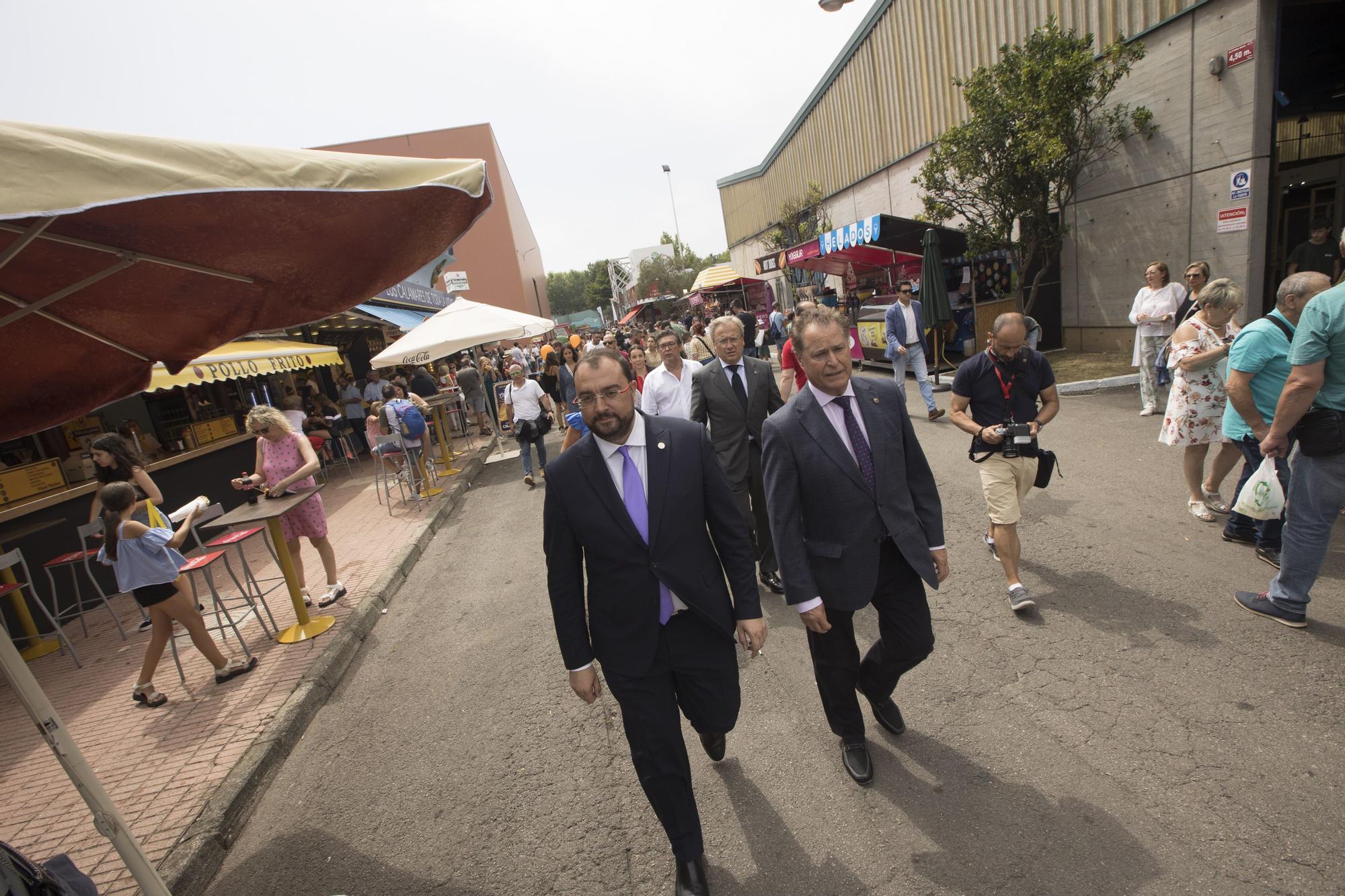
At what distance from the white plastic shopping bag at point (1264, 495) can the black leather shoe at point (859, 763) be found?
2781 millimetres

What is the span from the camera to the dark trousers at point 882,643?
2.71 meters

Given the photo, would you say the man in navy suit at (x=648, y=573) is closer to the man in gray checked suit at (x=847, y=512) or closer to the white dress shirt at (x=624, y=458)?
the white dress shirt at (x=624, y=458)

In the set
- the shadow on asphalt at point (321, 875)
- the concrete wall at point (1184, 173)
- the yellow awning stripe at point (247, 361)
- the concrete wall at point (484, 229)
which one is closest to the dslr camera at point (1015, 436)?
the shadow on asphalt at point (321, 875)

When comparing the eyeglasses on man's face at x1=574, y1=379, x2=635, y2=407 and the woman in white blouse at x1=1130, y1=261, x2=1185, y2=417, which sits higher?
the eyeglasses on man's face at x1=574, y1=379, x2=635, y2=407

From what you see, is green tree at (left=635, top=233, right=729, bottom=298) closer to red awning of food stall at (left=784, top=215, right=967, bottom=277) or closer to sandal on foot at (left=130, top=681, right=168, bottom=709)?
red awning of food stall at (left=784, top=215, right=967, bottom=277)

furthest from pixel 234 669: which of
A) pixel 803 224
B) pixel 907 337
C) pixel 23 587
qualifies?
pixel 803 224

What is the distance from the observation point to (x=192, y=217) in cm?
211

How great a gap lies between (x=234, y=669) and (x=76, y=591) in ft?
10.6

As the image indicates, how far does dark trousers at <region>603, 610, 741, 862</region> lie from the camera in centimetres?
233

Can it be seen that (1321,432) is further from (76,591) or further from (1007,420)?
(76,591)

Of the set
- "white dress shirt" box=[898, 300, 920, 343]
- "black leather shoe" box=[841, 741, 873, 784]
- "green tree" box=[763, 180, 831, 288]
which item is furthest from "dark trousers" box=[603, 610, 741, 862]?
"green tree" box=[763, 180, 831, 288]

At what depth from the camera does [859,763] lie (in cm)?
280

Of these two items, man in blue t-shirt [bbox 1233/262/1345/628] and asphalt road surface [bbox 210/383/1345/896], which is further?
man in blue t-shirt [bbox 1233/262/1345/628]

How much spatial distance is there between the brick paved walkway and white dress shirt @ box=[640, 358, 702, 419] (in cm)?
326
